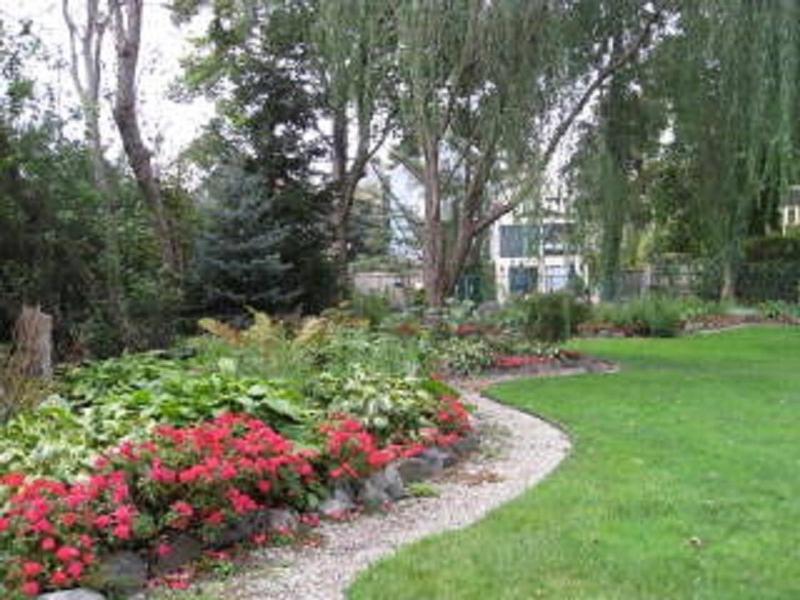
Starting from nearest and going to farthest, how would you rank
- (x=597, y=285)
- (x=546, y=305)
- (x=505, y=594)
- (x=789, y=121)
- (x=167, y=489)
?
1. (x=505, y=594)
2. (x=167, y=489)
3. (x=789, y=121)
4. (x=546, y=305)
5. (x=597, y=285)

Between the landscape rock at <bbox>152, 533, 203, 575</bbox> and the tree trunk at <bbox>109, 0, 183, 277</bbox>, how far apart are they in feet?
36.4

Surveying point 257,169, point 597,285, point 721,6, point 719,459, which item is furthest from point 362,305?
point 719,459

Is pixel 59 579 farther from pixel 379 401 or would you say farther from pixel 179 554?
pixel 379 401

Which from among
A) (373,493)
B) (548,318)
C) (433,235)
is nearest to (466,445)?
A: (373,493)

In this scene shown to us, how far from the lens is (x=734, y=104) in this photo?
11.5 meters

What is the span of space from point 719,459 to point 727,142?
21.7ft

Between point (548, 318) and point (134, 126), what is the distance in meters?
7.15

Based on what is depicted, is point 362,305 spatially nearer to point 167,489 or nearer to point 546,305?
point 546,305

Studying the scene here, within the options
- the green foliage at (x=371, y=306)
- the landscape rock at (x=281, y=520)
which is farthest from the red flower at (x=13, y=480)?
the green foliage at (x=371, y=306)

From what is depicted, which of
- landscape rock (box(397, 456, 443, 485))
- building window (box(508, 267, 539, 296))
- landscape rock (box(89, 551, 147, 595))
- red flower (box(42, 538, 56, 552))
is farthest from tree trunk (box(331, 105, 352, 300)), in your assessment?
red flower (box(42, 538, 56, 552))

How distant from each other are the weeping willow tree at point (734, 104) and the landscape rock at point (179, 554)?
8.61m

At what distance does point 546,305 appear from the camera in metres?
14.9

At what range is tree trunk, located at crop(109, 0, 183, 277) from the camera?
1571 centimetres

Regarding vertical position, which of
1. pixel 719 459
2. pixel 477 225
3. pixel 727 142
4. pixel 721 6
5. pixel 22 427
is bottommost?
pixel 719 459
